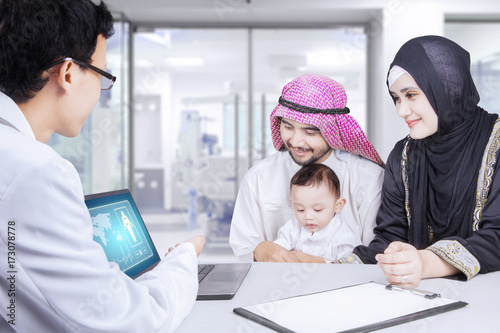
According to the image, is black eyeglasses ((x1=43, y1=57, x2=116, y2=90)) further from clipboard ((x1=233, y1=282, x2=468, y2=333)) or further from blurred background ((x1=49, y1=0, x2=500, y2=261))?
blurred background ((x1=49, y1=0, x2=500, y2=261))

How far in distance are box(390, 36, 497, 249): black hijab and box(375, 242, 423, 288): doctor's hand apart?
1.58 feet

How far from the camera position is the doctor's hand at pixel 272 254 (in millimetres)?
1702

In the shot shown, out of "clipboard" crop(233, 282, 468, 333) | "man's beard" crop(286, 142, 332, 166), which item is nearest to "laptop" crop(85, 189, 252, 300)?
"clipboard" crop(233, 282, 468, 333)

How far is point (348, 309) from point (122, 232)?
2.15 feet

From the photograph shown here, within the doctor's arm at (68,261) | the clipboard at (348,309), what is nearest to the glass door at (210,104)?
the clipboard at (348,309)

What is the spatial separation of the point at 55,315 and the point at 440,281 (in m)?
0.98

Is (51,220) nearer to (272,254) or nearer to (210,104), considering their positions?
(272,254)

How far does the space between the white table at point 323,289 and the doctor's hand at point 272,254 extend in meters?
0.28

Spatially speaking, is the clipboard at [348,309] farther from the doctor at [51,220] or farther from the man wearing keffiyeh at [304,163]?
the man wearing keffiyeh at [304,163]

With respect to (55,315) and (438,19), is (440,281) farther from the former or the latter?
(438,19)

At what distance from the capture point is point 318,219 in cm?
187

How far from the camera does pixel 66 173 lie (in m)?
0.71

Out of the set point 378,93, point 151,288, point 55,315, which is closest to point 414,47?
point 151,288

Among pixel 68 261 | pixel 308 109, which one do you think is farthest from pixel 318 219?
pixel 68 261
